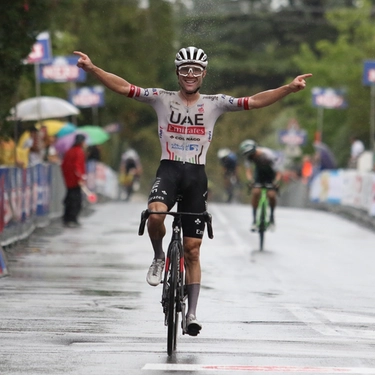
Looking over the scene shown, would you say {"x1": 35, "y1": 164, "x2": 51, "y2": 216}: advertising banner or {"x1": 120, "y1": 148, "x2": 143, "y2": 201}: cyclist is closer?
{"x1": 35, "y1": 164, "x2": 51, "y2": 216}: advertising banner

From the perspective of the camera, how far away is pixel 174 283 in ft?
31.5

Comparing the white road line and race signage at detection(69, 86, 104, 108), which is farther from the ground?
race signage at detection(69, 86, 104, 108)

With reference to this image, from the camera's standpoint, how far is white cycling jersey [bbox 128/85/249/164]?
33.5 ft

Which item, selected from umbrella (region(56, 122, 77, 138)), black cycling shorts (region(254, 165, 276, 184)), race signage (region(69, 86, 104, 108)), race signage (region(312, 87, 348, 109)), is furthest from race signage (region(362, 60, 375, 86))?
race signage (region(312, 87, 348, 109))

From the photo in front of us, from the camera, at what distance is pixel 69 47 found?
154ft

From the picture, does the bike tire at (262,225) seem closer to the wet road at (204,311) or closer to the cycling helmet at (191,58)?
the wet road at (204,311)

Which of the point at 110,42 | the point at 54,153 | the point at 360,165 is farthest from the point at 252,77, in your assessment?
the point at 54,153

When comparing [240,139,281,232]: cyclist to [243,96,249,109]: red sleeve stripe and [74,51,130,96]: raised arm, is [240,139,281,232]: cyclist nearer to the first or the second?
[243,96,249,109]: red sleeve stripe

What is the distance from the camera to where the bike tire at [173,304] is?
932cm

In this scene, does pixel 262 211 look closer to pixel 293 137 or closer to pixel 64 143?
pixel 64 143

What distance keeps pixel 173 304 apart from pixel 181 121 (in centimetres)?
156

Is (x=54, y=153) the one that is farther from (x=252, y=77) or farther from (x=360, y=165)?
(x=252, y=77)

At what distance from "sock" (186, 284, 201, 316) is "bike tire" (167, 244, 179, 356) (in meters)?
0.35

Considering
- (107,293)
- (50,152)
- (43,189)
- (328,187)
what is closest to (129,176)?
(328,187)
